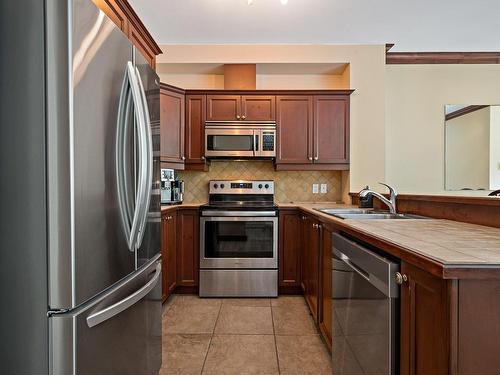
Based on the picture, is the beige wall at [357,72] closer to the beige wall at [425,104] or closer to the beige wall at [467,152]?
the beige wall at [425,104]

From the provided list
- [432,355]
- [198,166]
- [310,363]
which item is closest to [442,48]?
[198,166]

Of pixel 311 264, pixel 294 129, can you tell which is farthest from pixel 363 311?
pixel 294 129

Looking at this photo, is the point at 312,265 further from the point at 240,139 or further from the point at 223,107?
the point at 223,107

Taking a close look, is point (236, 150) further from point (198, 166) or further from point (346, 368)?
point (346, 368)

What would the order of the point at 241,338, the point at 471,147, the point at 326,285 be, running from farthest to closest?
the point at 471,147
the point at 241,338
the point at 326,285

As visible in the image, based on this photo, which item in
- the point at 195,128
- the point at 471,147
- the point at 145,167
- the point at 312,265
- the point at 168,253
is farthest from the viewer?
the point at 471,147

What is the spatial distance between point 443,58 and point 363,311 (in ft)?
13.0

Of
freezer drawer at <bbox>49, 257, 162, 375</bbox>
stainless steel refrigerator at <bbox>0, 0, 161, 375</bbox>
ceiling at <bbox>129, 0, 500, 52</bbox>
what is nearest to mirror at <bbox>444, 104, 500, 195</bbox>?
ceiling at <bbox>129, 0, 500, 52</bbox>

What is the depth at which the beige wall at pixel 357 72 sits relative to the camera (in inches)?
145

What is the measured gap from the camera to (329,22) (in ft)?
10.5

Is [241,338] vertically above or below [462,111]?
below

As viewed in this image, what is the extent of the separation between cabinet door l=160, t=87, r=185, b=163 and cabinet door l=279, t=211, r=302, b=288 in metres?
1.32

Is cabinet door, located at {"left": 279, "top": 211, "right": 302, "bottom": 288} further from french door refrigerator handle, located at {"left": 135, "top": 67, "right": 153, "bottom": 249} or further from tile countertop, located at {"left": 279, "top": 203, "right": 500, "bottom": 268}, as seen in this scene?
french door refrigerator handle, located at {"left": 135, "top": 67, "right": 153, "bottom": 249}

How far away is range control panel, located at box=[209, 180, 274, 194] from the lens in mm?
3816
